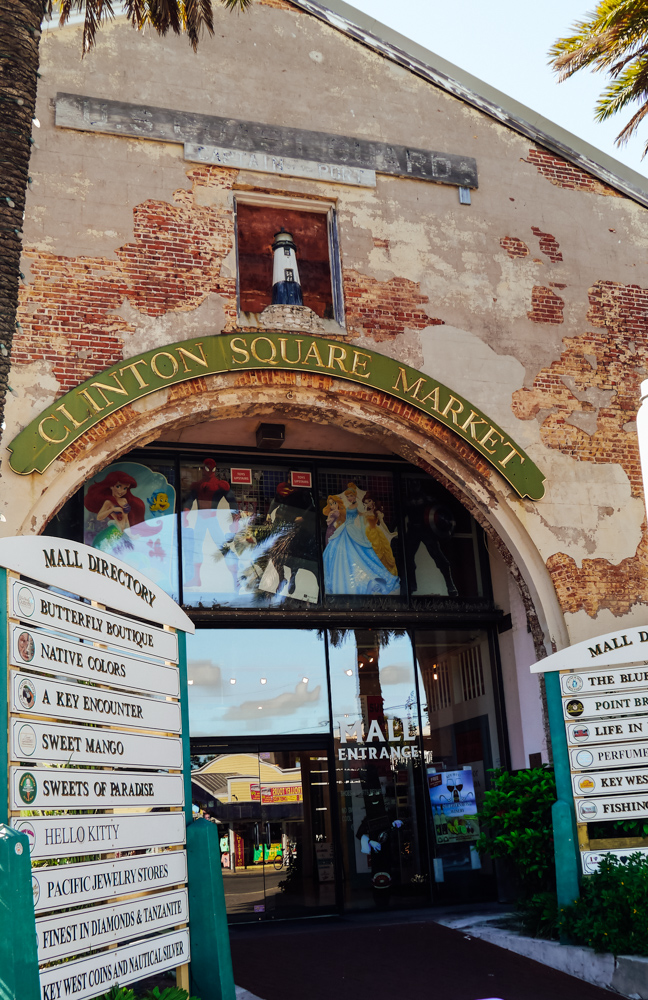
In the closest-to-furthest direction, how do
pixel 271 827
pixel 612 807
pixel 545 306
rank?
1. pixel 612 807
2. pixel 271 827
3. pixel 545 306

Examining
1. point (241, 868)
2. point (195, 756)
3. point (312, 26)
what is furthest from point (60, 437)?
point (312, 26)

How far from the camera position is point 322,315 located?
1205cm

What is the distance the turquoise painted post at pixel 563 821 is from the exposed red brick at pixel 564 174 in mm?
7663

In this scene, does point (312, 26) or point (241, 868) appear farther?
point (312, 26)

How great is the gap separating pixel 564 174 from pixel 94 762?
1129 centimetres

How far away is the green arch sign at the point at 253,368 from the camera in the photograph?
1019 centimetres

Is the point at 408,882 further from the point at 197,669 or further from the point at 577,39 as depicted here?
the point at 577,39

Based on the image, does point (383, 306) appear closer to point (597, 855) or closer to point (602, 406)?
point (602, 406)

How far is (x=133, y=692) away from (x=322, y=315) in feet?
23.4

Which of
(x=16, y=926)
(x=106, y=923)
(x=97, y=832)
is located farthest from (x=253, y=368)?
(x=16, y=926)

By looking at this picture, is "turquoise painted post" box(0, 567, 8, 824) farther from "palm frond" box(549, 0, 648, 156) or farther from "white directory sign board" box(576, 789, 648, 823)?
"palm frond" box(549, 0, 648, 156)

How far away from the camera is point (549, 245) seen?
13.3 m

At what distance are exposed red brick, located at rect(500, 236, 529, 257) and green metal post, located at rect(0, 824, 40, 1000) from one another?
10.6m

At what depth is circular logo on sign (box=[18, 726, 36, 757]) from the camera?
15.8ft
